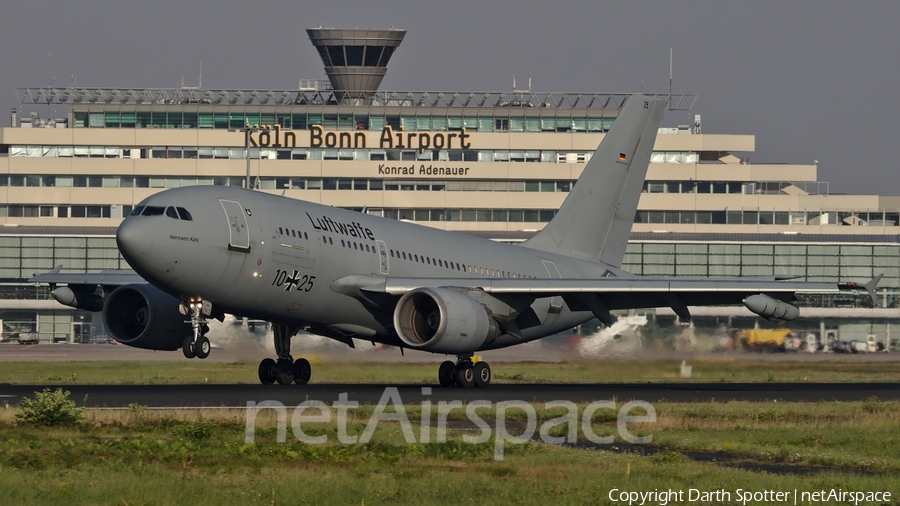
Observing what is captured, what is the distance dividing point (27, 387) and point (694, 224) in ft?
253

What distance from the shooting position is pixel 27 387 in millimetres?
35531

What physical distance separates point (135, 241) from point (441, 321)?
8.35 m

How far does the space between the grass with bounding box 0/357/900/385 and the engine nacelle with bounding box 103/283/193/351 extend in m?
3.35

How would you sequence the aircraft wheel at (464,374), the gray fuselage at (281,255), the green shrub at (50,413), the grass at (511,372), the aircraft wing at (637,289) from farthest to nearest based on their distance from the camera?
1. the grass at (511,372)
2. the aircraft wheel at (464,374)
3. the aircraft wing at (637,289)
4. the gray fuselage at (281,255)
5. the green shrub at (50,413)

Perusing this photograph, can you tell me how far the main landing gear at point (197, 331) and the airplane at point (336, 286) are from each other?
36 millimetres

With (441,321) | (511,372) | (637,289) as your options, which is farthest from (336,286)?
(511,372)

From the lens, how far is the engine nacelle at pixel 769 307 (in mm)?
35500

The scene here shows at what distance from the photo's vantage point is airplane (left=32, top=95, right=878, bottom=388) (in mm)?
31438

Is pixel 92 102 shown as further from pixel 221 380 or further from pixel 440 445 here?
pixel 440 445

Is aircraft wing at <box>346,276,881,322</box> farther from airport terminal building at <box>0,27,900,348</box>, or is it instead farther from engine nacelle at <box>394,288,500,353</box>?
airport terminal building at <box>0,27,900,348</box>

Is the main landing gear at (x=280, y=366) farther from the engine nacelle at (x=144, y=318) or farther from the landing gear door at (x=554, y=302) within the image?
the landing gear door at (x=554, y=302)

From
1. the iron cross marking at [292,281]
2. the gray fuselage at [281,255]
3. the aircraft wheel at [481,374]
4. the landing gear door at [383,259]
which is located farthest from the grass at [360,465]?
the aircraft wheel at [481,374]

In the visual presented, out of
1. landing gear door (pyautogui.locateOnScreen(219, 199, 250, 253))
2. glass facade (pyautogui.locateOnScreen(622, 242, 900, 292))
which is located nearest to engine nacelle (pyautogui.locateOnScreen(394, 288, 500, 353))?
landing gear door (pyautogui.locateOnScreen(219, 199, 250, 253))

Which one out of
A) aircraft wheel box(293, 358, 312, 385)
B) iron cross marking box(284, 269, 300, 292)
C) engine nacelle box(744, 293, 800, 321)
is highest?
iron cross marking box(284, 269, 300, 292)
